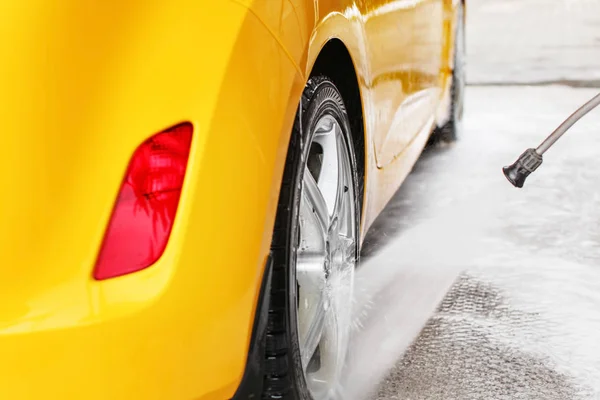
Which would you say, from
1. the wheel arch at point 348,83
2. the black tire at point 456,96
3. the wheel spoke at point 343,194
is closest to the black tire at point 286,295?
the wheel arch at point 348,83

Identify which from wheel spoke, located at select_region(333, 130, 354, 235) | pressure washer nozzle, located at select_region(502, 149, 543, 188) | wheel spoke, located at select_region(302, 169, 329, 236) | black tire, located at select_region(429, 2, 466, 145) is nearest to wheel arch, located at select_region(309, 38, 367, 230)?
wheel spoke, located at select_region(333, 130, 354, 235)

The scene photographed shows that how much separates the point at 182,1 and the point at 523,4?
8881 millimetres

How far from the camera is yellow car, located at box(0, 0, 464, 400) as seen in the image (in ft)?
3.21

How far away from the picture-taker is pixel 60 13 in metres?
1.02

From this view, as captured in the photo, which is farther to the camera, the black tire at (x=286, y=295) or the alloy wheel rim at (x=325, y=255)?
the alloy wheel rim at (x=325, y=255)

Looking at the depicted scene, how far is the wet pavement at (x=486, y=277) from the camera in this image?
196 cm

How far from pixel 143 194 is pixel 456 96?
3.66m

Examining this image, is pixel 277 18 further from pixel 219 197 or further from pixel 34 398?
pixel 34 398

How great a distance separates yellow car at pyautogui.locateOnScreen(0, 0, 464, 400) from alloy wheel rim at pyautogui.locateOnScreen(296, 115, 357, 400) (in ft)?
1.03

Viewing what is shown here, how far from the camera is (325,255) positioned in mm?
1719

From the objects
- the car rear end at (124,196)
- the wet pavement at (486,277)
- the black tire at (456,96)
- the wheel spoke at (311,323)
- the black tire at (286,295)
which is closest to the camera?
the car rear end at (124,196)

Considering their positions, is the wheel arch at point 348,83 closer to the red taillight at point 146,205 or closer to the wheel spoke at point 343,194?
the wheel spoke at point 343,194

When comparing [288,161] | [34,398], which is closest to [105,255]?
[34,398]

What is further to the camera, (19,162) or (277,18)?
(277,18)
